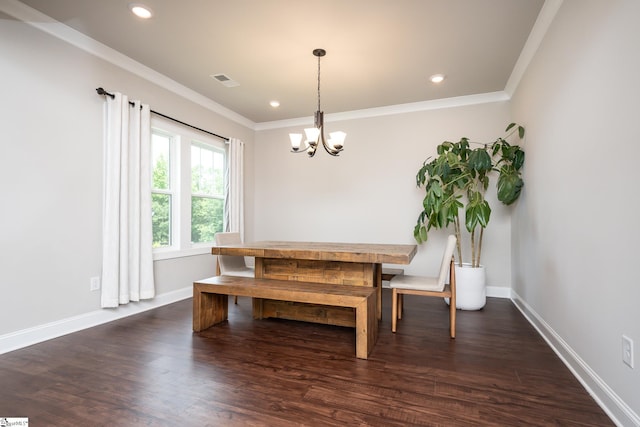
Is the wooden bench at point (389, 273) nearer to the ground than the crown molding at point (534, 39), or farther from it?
nearer to the ground

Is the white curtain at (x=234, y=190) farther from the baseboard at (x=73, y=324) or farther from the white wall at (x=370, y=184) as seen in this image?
the baseboard at (x=73, y=324)

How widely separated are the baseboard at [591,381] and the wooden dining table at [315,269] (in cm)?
122

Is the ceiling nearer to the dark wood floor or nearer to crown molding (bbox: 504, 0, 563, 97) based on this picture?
crown molding (bbox: 504, 0, 563, 97)

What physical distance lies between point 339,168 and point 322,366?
10.8ft

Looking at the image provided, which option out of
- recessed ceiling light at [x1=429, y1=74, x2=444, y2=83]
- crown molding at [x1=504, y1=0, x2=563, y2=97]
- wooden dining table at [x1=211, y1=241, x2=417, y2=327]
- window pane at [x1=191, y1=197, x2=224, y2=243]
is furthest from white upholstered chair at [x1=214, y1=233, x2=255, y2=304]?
crown molding at [x1=504, y1=0, x2=563, y2=97]

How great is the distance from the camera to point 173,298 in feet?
12.7

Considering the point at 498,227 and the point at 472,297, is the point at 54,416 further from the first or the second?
the point at 498,227

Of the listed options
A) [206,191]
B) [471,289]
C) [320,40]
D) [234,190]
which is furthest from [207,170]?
[471,289]

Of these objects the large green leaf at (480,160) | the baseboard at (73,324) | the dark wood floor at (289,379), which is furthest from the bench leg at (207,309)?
the large green leaf at (480,160)

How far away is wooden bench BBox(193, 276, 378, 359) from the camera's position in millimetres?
2348

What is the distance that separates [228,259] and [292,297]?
1.39m

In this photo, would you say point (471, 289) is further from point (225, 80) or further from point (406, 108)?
point (225, 80)

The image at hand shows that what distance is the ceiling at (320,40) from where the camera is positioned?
247 cm

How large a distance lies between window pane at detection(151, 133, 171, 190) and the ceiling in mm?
754
